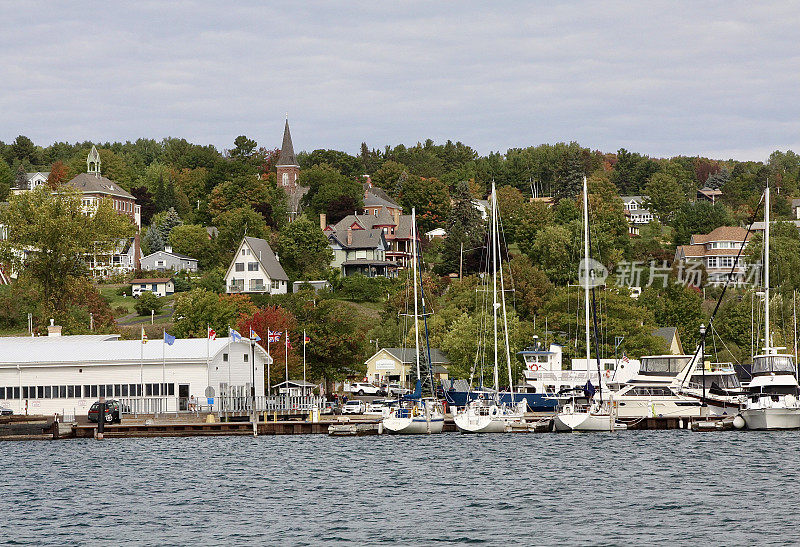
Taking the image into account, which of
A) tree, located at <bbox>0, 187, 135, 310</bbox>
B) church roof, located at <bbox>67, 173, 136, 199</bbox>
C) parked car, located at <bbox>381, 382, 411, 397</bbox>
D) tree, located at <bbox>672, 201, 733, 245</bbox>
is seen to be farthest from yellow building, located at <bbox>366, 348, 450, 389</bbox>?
church roof, located at <bbox>67, 173, 136, 199</bbox>

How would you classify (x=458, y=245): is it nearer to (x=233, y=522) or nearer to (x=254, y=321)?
(x=254, y=321)

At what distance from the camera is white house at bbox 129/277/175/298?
142 m

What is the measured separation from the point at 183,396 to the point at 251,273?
6137 centimetres

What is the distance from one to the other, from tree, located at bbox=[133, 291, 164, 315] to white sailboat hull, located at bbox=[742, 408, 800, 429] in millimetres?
77876

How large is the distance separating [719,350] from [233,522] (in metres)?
73.9

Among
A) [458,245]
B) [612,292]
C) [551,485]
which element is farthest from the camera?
[458,245]

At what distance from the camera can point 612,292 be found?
9262 centimetres

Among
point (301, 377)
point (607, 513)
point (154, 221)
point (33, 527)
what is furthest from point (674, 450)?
point (154, 221)

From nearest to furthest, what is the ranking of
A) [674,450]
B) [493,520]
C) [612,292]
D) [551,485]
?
[493,520], [551,485], [674,450], [612,292]

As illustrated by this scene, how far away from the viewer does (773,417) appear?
65500 millimetres

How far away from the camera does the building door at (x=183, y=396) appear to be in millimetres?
78375

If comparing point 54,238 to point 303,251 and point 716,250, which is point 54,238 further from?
point 716,250

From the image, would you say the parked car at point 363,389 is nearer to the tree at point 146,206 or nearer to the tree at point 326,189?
the tree at point 326,189

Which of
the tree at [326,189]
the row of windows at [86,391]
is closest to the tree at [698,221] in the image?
the tree at [326,189]
